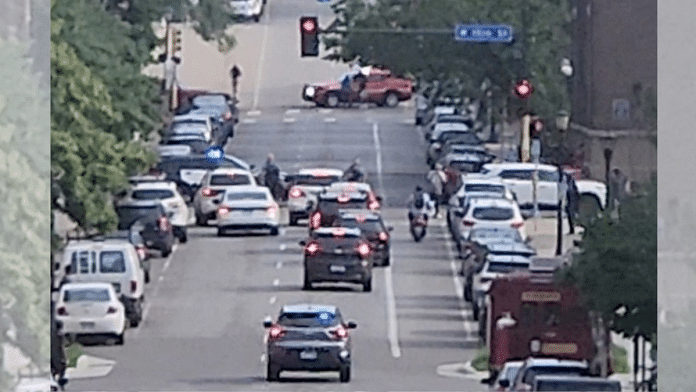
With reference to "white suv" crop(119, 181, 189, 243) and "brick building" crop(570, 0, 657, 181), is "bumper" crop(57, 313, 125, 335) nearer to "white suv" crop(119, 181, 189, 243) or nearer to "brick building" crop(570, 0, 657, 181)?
"white suv" crop(119, 181, 189, 243)

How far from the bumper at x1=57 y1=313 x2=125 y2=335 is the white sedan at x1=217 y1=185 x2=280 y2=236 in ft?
24.9

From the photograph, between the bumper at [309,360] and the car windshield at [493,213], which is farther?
the car windshield at [493,213]

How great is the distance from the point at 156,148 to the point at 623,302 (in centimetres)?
1745

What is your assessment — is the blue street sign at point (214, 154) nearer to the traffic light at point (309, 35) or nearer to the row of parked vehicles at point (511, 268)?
the row of parked vehicles at point (511, 268)

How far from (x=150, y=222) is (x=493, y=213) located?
533cm

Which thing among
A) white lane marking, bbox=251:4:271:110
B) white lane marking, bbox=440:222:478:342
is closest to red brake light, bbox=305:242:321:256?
white lane marking, bbox=440:222:478:342

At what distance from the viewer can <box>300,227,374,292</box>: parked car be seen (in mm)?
38812

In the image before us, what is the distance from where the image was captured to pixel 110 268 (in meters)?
36.3

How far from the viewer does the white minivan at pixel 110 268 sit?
35.8 m

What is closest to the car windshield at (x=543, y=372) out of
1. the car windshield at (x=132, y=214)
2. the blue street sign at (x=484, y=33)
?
the car windshield at (x=132, y=214)

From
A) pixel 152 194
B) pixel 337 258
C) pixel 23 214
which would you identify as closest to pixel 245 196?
pixel 152 194

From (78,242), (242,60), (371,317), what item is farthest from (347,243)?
(242,60)

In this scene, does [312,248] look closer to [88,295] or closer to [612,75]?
[88,295]

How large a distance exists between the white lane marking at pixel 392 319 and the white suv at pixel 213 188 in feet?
15.9
